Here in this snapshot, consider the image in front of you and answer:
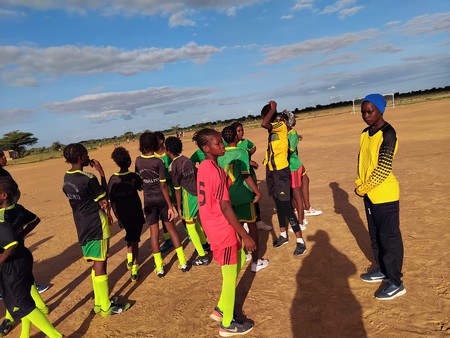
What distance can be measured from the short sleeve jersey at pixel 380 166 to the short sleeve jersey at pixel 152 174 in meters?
2.69

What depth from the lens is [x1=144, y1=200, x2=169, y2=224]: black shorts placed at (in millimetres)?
4863

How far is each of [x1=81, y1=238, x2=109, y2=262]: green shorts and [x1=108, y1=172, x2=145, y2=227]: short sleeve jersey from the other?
887 millimetres

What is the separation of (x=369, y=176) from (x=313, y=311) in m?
1.60

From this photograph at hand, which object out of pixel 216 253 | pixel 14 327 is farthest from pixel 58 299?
pixel 216 253

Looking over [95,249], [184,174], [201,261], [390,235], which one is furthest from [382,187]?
[95,249]

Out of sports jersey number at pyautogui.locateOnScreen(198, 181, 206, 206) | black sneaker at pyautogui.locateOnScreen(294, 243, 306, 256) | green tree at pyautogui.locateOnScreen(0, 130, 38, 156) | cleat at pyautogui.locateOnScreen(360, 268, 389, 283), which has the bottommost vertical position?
cleat at pyautogui.locateOnScreen(360, 268, 389, 283)

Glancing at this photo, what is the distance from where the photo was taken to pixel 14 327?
13.4 feet

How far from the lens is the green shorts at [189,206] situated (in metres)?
4.95

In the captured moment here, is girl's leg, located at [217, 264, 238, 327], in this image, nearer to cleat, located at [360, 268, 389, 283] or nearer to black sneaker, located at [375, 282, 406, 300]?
black sneaker, located at [375, 282, 406, 300]

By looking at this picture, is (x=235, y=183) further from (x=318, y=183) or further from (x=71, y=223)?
(x=71, y=223)

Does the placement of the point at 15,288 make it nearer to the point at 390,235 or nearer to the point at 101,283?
the point at 101,283

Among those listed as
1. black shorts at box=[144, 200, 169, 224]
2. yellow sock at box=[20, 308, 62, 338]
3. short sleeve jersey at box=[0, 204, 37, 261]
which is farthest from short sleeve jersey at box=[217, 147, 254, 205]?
yellow sock at box=[20, 308, 62, 338]

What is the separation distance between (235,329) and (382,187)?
214cm

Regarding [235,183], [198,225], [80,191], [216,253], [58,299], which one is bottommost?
[58,299]
